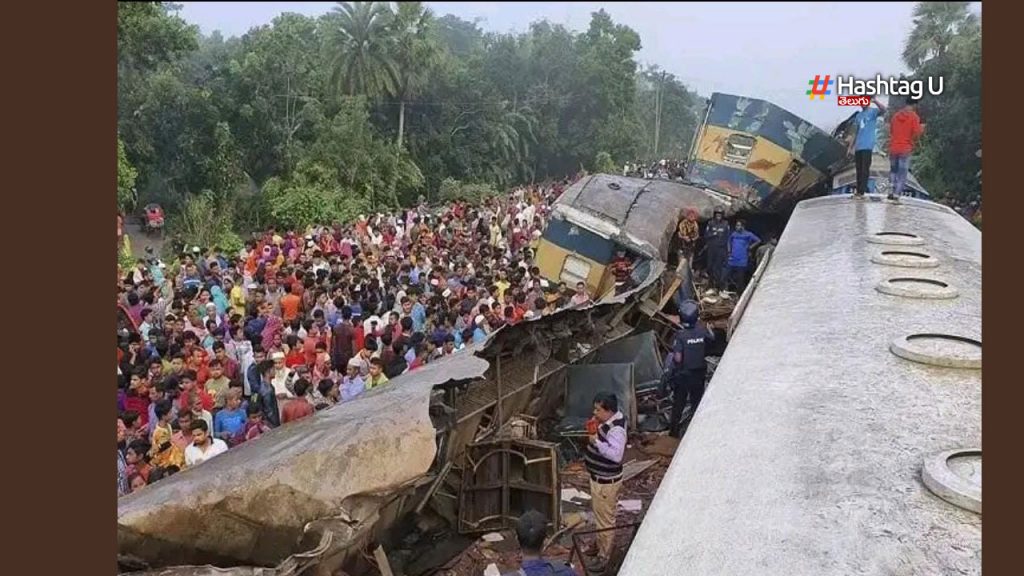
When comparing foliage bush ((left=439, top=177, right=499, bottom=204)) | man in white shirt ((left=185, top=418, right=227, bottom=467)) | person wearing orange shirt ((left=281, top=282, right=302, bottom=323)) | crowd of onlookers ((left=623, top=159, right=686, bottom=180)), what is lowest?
man in white shirt ((left=185, top=418, right=227, bottom=467))

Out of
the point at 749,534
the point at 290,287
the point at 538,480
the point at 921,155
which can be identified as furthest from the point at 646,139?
the point at 749,534

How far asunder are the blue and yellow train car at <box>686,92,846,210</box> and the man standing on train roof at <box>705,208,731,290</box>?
1.56 meters

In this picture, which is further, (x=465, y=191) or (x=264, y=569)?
(x=465, y=191)

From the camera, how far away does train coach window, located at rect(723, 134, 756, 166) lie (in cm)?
1560

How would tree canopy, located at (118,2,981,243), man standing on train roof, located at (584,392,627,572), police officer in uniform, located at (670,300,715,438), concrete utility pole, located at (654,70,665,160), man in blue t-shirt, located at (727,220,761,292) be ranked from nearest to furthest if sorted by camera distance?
man standing on train roof, located at (584,392,627,572) → police officer in uniform, located at (670,300,715,438) → man in blue t-shirt, located at (727,220,761,292) → tree canopy, located at (118,2,981,243) → concrete utility pole, located at (654,70,665,160)

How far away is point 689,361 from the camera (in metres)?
8.80

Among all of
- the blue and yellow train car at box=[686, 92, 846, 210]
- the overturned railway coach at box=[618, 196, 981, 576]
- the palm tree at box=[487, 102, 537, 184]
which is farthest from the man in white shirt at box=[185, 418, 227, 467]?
the palm tree at box=[487, 102, 537, 184]

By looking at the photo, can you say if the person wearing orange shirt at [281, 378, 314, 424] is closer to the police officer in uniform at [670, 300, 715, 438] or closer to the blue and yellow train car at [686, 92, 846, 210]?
the police officer in uniform at [670, 300, 715, 438]

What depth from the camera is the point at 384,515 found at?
5.79 metres

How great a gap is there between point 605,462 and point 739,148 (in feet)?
35.2

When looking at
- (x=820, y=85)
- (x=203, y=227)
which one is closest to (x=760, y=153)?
(x=820, y=85)

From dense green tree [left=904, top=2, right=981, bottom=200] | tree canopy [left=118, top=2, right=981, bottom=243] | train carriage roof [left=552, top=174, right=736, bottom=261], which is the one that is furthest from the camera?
tree canopy [left=118, top=2, right=981, bottom=243]

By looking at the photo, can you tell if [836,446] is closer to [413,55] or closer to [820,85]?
[820,85]

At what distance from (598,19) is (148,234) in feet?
52.7
